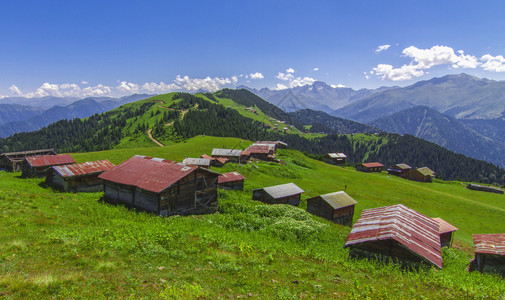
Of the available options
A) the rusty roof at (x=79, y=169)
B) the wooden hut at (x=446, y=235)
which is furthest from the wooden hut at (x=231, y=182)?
the wooden hut at (x=446, y=235)

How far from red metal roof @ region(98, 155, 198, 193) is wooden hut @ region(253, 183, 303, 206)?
1820 cm

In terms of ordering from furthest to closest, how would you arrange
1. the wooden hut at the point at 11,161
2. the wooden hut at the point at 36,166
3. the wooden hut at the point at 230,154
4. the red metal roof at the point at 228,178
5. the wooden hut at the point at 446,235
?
1. the wooden hut at the point at 230,154
2. the wooden hut at the point at 11,161
3. the red metal roof at the point at 228,178
4. the wooden hut at the point at 36,166
5. the wooden hut at the point at 446,235

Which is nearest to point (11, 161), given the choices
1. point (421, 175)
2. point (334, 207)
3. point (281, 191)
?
point (281, 191)

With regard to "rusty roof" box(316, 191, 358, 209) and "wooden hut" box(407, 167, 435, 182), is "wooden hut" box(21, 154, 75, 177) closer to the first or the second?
"rusty roof" box(316, 191, 358, 209)

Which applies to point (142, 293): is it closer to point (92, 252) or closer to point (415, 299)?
point (92, 252)

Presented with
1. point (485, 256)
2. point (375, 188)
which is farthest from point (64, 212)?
point (375, 188)

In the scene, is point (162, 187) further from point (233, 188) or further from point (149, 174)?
A: point (233, 188)

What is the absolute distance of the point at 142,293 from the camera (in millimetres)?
9328

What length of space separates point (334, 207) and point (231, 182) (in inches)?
817

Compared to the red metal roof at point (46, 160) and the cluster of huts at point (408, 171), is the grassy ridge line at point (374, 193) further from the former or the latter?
the cluster of huts at point (408, 171)

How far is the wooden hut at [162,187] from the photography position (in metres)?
27.1

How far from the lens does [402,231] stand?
18609 mm

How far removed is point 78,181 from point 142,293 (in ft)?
111

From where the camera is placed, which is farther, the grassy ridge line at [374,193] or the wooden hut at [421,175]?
the wooden hut at [421,175]
